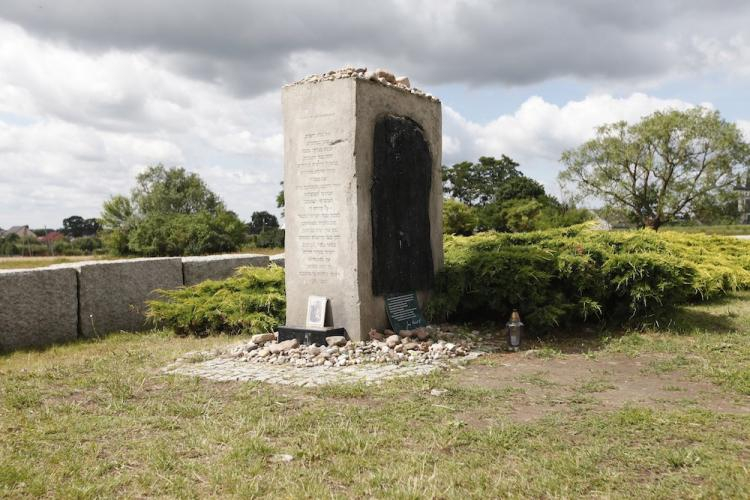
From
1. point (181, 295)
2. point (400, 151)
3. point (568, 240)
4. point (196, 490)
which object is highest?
point (400, 151)

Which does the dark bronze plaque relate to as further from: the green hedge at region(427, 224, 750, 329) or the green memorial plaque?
the green hedge at region(427, 224, 750, 329)

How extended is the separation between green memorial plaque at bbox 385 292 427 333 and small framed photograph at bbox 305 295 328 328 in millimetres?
819

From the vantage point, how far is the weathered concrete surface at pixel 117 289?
902cm

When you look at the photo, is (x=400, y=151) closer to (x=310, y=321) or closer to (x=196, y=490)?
(x=310, y=321)

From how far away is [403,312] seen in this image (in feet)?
26.9

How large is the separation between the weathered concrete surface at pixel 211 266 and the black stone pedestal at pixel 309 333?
138 inches

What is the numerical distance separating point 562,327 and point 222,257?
5909mm

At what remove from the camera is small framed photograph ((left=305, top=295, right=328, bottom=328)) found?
7.72 metres

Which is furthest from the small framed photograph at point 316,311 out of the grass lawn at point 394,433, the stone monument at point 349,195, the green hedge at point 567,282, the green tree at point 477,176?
the green tree at point 477,176

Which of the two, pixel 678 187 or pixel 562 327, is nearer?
pixel 562 327

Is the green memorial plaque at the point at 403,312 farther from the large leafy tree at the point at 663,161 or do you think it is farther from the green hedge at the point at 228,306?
the large leafy tree at the point at 663,161

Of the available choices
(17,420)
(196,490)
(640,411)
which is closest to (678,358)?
(640,411)

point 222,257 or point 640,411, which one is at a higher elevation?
point 222,257

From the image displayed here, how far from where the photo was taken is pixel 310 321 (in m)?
7.81
